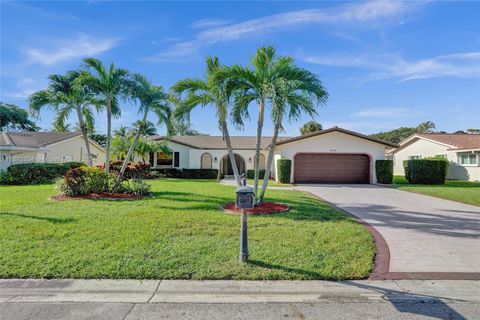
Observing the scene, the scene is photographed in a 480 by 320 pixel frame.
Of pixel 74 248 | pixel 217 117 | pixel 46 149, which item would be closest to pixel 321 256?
pixel 74 248

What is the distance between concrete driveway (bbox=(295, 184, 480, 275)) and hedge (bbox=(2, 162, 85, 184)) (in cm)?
1781

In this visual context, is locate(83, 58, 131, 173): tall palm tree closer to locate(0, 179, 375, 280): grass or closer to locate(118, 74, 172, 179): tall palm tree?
locate(118, 74, 172, 179): tall palm tree

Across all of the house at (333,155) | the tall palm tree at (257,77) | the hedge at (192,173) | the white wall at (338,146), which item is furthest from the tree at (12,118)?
the tall palm tree at (257,77)

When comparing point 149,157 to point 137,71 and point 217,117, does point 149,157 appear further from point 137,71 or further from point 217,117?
point 217,117

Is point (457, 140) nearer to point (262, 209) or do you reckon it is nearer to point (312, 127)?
point (312, 127)

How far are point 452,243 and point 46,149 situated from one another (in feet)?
82.3

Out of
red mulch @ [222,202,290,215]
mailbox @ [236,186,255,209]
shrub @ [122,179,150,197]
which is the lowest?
red mulch @ [222,202,290,215]

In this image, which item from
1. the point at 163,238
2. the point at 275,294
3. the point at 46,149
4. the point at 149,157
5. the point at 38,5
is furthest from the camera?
the point at 149,157

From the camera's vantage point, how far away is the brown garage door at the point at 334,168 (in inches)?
850

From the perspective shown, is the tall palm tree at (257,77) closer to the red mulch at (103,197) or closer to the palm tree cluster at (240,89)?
the palm tree cluster at (240,89)

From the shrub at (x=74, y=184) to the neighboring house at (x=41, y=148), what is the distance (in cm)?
1069

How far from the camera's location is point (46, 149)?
21.9m

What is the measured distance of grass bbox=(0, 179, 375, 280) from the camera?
4.45 m

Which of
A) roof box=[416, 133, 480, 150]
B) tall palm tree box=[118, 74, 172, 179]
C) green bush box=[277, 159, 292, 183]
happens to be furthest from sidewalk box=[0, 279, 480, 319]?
roof box=[416, 133, 480, 150]
